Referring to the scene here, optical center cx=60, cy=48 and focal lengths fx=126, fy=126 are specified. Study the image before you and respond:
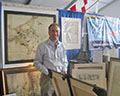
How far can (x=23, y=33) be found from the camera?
7.51ft

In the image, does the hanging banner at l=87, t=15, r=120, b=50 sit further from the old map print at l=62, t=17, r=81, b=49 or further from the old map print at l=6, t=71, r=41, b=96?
the old map print at l=6, t=71, r=41, b=96

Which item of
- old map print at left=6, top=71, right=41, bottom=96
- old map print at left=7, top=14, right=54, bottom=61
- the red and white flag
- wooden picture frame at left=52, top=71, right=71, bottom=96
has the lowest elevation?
old map print at left=6, top=71, right=41, bottom=96

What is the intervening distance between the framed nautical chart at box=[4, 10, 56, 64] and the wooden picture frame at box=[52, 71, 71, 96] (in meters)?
1.47

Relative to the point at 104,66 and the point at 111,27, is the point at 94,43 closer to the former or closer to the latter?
the point at 111,27

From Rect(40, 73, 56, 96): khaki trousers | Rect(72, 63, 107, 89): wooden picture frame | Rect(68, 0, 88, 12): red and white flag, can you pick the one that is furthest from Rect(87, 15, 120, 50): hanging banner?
Rect(72, 63, 107, 89): wooden picture frame

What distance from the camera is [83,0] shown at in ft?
10.1

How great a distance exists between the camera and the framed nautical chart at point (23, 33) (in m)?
2.16

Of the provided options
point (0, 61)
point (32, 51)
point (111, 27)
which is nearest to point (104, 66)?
point (32, 51)

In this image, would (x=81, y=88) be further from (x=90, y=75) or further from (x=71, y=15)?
(x=71, y=15)

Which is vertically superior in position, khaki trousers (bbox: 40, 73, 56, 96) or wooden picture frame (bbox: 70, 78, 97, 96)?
wooden picture frame (bbox: 70, 78, 97, 96)

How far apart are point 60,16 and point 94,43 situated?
109 centimetres

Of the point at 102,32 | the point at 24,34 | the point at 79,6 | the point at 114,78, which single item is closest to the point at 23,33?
the point at 24,34

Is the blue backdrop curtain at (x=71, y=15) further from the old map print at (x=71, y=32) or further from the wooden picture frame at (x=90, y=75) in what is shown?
the wooden picture frame at (x=90, y=75)

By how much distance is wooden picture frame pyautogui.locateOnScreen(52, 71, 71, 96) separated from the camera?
0.82m
